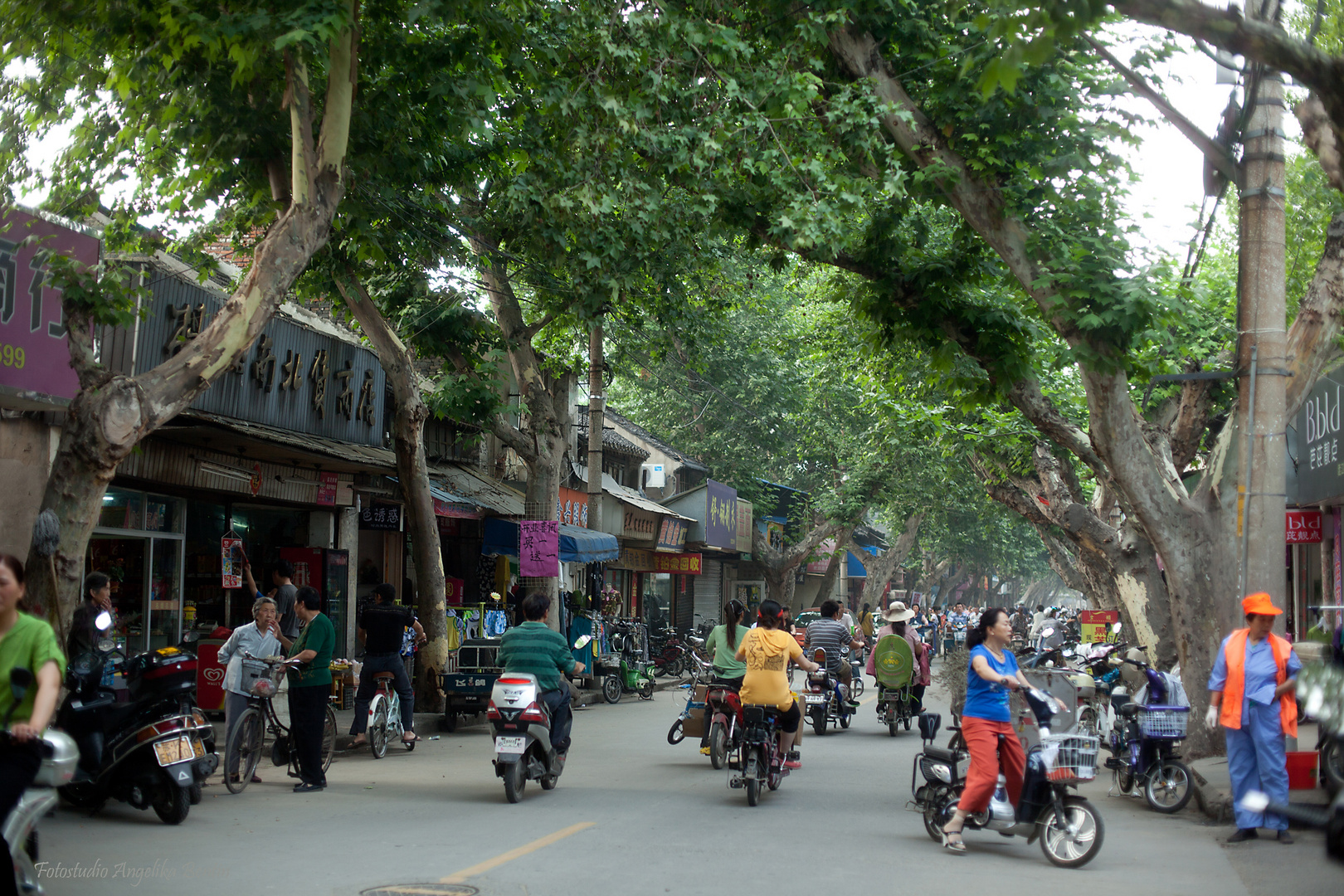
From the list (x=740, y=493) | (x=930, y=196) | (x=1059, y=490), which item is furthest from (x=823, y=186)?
(x=740, y=493)

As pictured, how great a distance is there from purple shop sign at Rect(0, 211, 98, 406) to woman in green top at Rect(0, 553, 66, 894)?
19.3 feet

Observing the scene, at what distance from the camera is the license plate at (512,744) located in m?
9.43

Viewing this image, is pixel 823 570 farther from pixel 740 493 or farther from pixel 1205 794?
pixel 1205 794

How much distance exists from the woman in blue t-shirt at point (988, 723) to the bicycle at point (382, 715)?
22.8 ft

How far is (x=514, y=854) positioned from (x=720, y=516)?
2625 centimetres

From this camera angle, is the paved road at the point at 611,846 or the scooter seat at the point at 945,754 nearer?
the paved road at the point at 611,846

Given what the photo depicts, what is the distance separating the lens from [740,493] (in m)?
38.2

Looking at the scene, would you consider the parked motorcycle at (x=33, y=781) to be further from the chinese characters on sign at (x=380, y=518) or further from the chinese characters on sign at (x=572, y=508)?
the chinese characters on sign at (x=572, y=508)

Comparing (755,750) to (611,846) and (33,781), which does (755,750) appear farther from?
(33,781)

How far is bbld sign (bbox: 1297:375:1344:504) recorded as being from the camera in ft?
50.5

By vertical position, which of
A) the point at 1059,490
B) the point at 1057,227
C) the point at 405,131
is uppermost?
the point at 405,131

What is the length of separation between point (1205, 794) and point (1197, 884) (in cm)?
273

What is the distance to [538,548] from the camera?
18500 mm

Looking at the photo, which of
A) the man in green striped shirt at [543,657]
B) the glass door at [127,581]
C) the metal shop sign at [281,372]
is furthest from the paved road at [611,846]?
the metal shop sign at [281,372]
